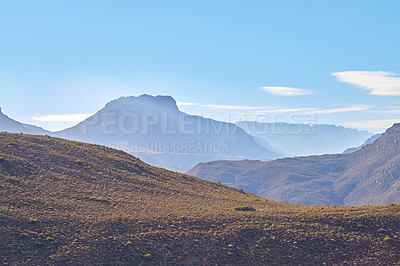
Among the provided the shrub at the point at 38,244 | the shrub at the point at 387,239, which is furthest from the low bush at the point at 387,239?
the shrub at the point at 38,244

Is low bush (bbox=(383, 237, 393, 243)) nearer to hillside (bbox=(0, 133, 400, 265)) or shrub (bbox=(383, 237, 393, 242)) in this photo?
shrub (bbox=(383, 237, 393, 242))

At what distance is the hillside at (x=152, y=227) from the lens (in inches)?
1542

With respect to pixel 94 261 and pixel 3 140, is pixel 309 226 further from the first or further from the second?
pixel 3 140

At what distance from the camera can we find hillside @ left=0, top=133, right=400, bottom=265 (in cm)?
3916

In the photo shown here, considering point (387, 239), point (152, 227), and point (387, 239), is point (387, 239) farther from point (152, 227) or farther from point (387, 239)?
point (152, 227)

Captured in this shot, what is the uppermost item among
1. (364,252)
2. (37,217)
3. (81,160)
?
(81,160)

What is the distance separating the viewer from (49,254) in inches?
1464

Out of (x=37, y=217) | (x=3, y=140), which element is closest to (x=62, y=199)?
(x=37, y=217)

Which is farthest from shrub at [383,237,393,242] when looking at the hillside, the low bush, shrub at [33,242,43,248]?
shrub at [33,242,43,248]

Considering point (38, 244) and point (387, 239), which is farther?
point (387, 239)

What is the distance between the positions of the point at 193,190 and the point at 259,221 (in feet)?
82.2

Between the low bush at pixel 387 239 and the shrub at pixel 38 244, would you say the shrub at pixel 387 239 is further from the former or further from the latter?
the shrub at pixel 38 244

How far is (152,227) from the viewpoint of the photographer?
148ft

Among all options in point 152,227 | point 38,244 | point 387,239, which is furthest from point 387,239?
point 38,244
